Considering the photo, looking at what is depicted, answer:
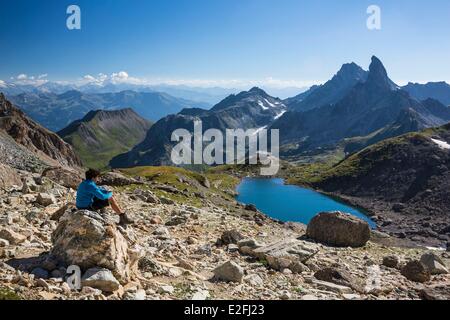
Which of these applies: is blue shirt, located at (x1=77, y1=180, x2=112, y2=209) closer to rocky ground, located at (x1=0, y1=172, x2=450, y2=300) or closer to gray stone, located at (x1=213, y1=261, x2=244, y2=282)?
rocky ground, located at (x1=0, y1=172, x2=450, y2=300)

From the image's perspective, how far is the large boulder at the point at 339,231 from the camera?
39031 mm

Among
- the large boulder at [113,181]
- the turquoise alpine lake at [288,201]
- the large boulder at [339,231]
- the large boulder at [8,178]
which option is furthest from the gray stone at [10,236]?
the turquoise alpine lake at [288,201]

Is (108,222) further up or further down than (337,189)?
further up

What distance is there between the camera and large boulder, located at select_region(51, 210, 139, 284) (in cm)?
1466

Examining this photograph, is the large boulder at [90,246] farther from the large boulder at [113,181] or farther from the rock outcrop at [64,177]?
the large boulder at [113,181]

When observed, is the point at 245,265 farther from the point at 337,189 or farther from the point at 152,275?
the point at 337,189

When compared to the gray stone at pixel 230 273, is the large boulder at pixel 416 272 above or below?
below

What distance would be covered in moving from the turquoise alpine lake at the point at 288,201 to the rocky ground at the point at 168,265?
97.2 m

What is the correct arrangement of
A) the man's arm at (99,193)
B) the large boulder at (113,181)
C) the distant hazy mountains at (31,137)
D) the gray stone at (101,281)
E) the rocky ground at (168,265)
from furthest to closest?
the distant hazy mountains at (31,137), the large boulder at (113,181), the man's arm at (99,193), the rocky ground at (168,265), the gray stone at (101,281)

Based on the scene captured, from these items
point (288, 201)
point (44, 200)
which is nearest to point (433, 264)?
point (44, 200)
